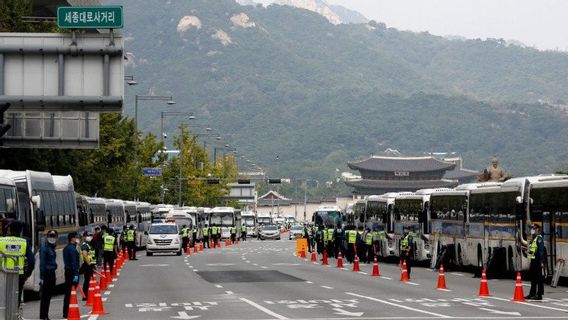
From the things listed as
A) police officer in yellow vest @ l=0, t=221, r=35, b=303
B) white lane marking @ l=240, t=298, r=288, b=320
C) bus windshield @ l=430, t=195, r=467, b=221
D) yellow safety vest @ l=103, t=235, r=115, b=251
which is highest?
bus windshield @ l=430, t=195, r=467, b=221

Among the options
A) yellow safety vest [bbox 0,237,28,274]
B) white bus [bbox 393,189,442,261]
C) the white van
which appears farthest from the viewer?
the white van

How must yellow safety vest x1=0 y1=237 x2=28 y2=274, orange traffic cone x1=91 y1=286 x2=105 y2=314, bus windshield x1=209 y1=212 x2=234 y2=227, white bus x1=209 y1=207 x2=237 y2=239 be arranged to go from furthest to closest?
bus windshield x1=209 y1=212 x2=234 y2=227 < white bus x1=209 y1=207 x2=237 y2=239 < orange traffic cone x1=91 y1=286 x2=105 y2=314 < yellow safety vest x1=0 y1=237 x2=28 y2=274

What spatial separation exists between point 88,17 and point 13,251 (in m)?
17.7

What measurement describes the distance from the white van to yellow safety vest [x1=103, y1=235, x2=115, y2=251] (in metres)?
25.3

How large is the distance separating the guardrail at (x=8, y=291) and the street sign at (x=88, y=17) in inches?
697

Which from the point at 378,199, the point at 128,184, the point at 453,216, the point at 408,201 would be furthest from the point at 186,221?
the point at 453,216

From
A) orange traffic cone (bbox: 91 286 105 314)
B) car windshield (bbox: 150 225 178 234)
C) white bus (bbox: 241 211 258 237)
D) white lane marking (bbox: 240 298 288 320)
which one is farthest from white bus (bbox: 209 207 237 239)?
orange traffic cone (bbox: 91 286 105 314)

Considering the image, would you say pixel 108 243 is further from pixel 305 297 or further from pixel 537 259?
pixel 537 259

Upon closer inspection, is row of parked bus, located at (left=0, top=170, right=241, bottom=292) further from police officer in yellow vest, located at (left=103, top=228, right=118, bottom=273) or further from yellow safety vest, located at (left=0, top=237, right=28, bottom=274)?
yellow safety vest, located at (left=0, top=237, right=28, bottom=274)

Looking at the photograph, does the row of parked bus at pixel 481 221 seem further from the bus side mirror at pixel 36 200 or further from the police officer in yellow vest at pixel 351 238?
the bus side mirror at pixel 36 200

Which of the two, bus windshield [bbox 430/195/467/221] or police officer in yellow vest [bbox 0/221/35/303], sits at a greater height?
bus windshield [bbox 430/195/467/221]

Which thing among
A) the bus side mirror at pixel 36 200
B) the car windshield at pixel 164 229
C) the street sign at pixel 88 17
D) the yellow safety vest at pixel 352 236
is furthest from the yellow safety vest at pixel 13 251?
the car windshield at pixel 164 229

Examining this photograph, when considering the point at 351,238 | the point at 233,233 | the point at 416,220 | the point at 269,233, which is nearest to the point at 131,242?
the point at 351,238

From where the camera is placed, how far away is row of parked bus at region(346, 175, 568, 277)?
36.0m
